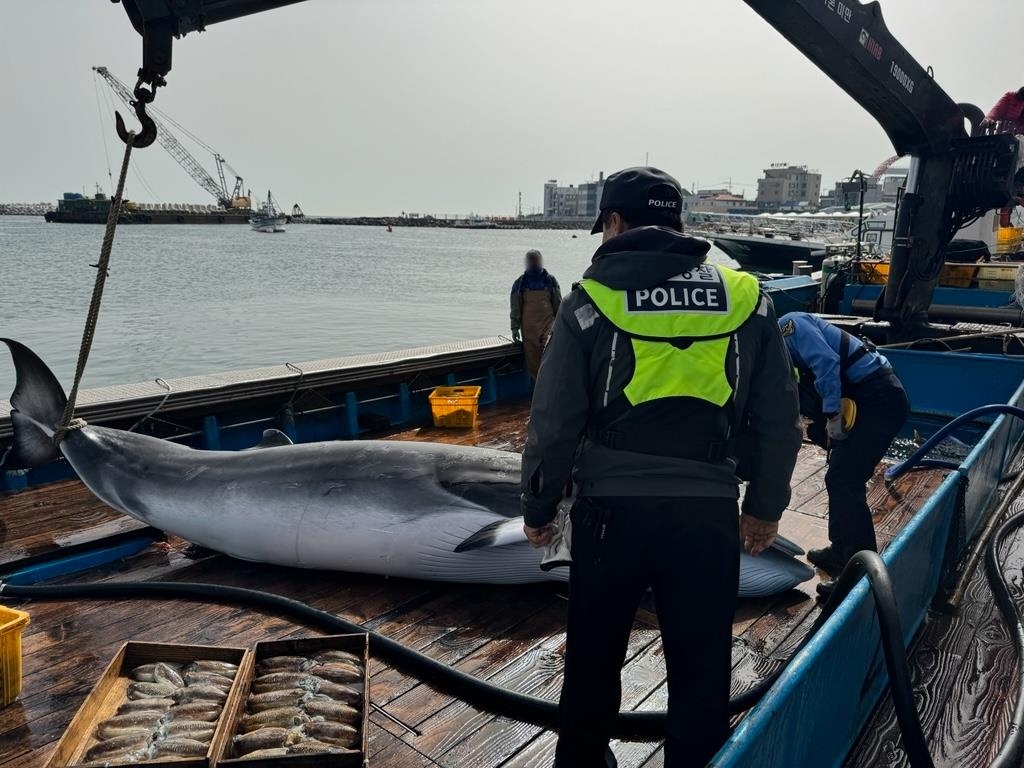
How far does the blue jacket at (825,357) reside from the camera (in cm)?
418

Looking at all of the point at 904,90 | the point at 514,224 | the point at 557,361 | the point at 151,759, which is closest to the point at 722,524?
the point at 557,361

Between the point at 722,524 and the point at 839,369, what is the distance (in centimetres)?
239

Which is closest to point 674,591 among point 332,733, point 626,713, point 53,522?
point 626,713

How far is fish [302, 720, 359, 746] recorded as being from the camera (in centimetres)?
270

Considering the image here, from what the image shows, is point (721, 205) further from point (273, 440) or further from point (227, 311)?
point (273, 440)

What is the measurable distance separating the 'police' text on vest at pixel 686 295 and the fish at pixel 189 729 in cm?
218

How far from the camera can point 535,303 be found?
8.63m

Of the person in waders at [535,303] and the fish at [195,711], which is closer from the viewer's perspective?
the fish at [195,711]

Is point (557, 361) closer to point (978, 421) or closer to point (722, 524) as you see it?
point (722, 524)

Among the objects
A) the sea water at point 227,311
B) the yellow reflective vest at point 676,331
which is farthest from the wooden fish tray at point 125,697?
the sea water at point 227,311

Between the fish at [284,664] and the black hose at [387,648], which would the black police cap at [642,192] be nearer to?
the black hose at [387,648]

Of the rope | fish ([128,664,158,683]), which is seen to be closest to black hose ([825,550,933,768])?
fish ([128,664,158,683])

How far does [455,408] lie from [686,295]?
18.1 feet

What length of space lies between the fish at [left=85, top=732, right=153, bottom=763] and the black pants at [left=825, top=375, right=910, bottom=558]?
379cm
